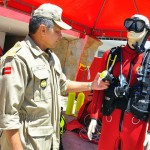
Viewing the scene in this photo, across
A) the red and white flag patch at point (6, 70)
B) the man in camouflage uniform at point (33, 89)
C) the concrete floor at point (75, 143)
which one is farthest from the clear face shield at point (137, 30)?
the concrete floor at point (75, 143)

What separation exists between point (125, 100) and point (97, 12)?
130 inches

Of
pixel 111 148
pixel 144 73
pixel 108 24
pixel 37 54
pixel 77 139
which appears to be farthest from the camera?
pixel 108 24

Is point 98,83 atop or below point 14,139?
atop

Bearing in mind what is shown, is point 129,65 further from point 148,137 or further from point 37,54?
point 37,54

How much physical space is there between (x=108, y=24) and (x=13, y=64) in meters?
4.28

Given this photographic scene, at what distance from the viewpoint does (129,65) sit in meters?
2.29

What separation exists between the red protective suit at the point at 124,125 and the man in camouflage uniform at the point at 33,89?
28.4 inches

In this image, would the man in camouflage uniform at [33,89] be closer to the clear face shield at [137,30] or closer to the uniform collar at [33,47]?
the uniform collar at [33,47]

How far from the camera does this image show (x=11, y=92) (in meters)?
1.46

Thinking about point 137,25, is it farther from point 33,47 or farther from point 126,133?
point 33,47

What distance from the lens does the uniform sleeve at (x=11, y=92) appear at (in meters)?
1.46

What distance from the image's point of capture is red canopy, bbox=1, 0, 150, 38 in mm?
4322

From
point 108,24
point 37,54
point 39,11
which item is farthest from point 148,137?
point 108,24

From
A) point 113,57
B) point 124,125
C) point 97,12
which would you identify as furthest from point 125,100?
point 97,12
